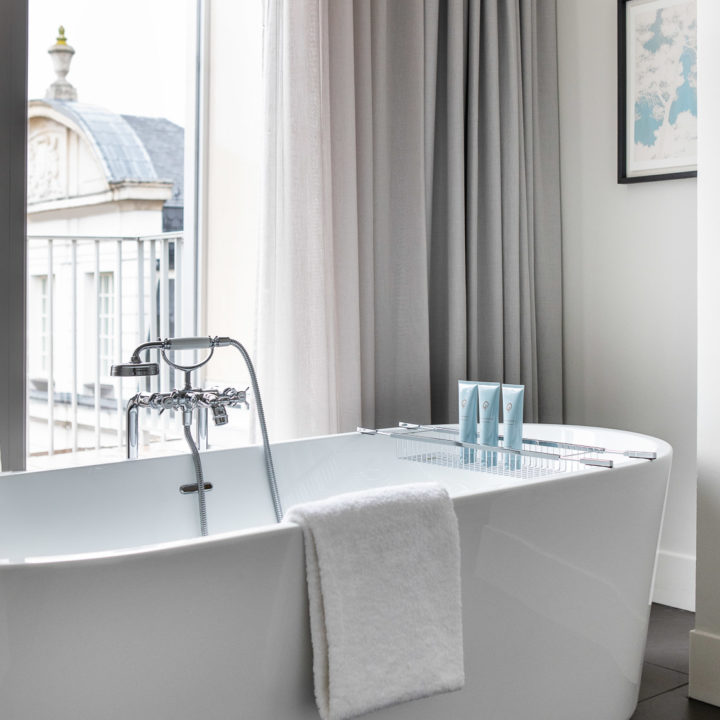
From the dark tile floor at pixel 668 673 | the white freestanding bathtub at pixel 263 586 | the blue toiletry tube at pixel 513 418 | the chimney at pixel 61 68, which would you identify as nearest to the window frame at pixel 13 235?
the white freestanding bathtub at pixel 263 586

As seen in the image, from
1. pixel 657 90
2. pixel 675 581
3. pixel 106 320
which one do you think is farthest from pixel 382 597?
pixel 106 320

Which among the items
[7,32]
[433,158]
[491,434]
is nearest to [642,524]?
[491,434]

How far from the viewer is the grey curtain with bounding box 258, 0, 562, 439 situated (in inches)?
104

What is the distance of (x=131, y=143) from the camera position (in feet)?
16.1

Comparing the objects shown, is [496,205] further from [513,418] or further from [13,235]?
[13,235]

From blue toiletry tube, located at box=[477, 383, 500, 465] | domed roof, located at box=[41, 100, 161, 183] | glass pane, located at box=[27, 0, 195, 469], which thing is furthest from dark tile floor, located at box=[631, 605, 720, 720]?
domed roof, located at box=[41, 100, 161, 183]

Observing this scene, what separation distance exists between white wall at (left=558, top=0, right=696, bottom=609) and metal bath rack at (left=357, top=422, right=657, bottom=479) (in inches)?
31.9

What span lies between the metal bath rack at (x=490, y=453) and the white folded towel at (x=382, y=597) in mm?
688

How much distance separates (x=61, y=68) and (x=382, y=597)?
3661mm

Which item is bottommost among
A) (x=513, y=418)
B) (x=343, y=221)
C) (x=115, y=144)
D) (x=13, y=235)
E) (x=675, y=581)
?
(x=675, y=581)

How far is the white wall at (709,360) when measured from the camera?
7.57 ft

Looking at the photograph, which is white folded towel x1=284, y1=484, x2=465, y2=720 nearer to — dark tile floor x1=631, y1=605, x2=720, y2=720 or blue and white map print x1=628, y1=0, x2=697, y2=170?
dark tile floor x1=631, y1=605, x2=720, y2=720

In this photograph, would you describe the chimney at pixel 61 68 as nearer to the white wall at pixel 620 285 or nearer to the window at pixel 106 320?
the window at pixel 106 320

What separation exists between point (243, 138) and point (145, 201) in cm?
189
